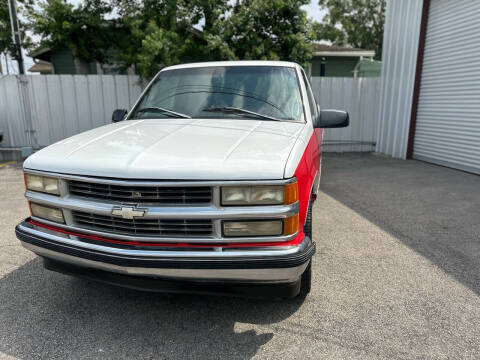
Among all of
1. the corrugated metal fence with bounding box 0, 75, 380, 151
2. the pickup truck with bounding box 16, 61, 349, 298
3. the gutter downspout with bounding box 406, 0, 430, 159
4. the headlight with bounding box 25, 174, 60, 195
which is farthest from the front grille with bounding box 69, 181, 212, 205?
the gutter downspout with bounding box 406, 0, 430, 159

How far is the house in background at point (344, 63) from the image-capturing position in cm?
1741

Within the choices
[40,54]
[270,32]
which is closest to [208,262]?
[270,32]

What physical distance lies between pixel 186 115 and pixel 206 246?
157 cm

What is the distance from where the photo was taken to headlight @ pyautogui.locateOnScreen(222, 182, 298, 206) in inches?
79.6

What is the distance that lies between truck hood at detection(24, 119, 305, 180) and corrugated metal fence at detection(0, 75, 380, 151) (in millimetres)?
7387

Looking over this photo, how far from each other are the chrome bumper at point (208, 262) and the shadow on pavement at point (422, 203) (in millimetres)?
1949

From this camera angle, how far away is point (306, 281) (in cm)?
271

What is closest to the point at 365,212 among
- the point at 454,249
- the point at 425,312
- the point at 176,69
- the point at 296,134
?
the point at 454,249

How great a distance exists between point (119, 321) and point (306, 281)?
55.9 inches

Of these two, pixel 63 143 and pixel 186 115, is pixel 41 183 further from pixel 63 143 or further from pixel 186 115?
pixel 186 115

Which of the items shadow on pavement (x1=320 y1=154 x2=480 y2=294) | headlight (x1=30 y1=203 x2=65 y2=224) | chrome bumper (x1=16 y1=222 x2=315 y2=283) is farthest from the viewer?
shadow on pavement (x1=320 y1=154 x2=480 y2=294)

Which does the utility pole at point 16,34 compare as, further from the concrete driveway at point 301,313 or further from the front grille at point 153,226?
the front grille at point 153,226

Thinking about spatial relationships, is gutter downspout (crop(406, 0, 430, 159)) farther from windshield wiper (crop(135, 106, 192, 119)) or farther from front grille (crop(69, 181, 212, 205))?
front grille (crop(69, 181, 212, 205))

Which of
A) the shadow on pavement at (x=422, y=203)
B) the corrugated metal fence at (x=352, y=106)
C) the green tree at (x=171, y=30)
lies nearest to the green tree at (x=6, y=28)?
the green tree at (x=171, y=30)
